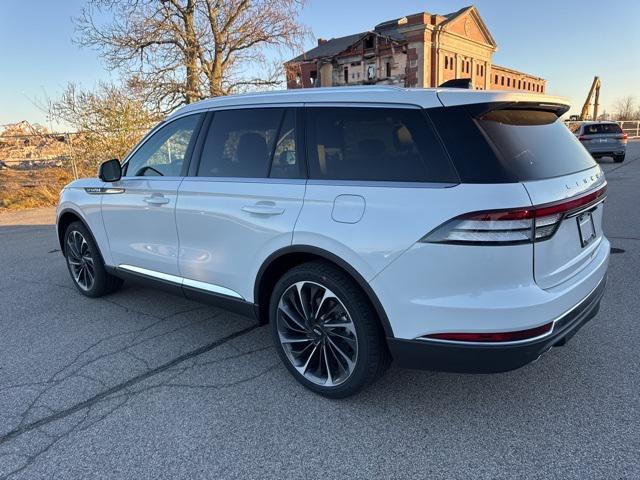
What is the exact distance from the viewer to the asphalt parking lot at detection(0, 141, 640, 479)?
7.88 ft

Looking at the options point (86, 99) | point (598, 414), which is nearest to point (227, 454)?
point (598, 414)

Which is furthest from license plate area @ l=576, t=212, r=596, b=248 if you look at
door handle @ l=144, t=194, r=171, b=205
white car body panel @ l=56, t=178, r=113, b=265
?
white car body panel @ l=56, t=178, r=113, b=265

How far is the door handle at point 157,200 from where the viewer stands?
381 cm

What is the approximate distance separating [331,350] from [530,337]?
1172 millimetres

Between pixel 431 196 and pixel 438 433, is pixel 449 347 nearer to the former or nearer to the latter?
pixel 438 433

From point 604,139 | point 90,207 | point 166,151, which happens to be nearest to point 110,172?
point 166,151

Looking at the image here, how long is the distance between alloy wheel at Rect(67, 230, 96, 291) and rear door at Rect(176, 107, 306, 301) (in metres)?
1.78

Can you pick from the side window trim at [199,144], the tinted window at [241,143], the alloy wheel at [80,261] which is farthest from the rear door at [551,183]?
the alloy wheel at [80,261]

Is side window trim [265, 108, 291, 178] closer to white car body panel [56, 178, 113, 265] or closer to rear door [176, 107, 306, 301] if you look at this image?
rear door [176, 107, 306, 301]

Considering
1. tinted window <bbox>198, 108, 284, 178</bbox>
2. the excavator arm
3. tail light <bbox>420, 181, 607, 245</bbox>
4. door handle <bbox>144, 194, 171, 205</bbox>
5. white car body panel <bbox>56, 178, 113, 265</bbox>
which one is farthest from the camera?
the excavator arm

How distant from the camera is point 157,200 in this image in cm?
388

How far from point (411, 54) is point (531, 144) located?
55.0 meters

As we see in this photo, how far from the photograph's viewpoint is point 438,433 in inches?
104

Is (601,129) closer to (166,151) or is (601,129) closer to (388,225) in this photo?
(166,151)
